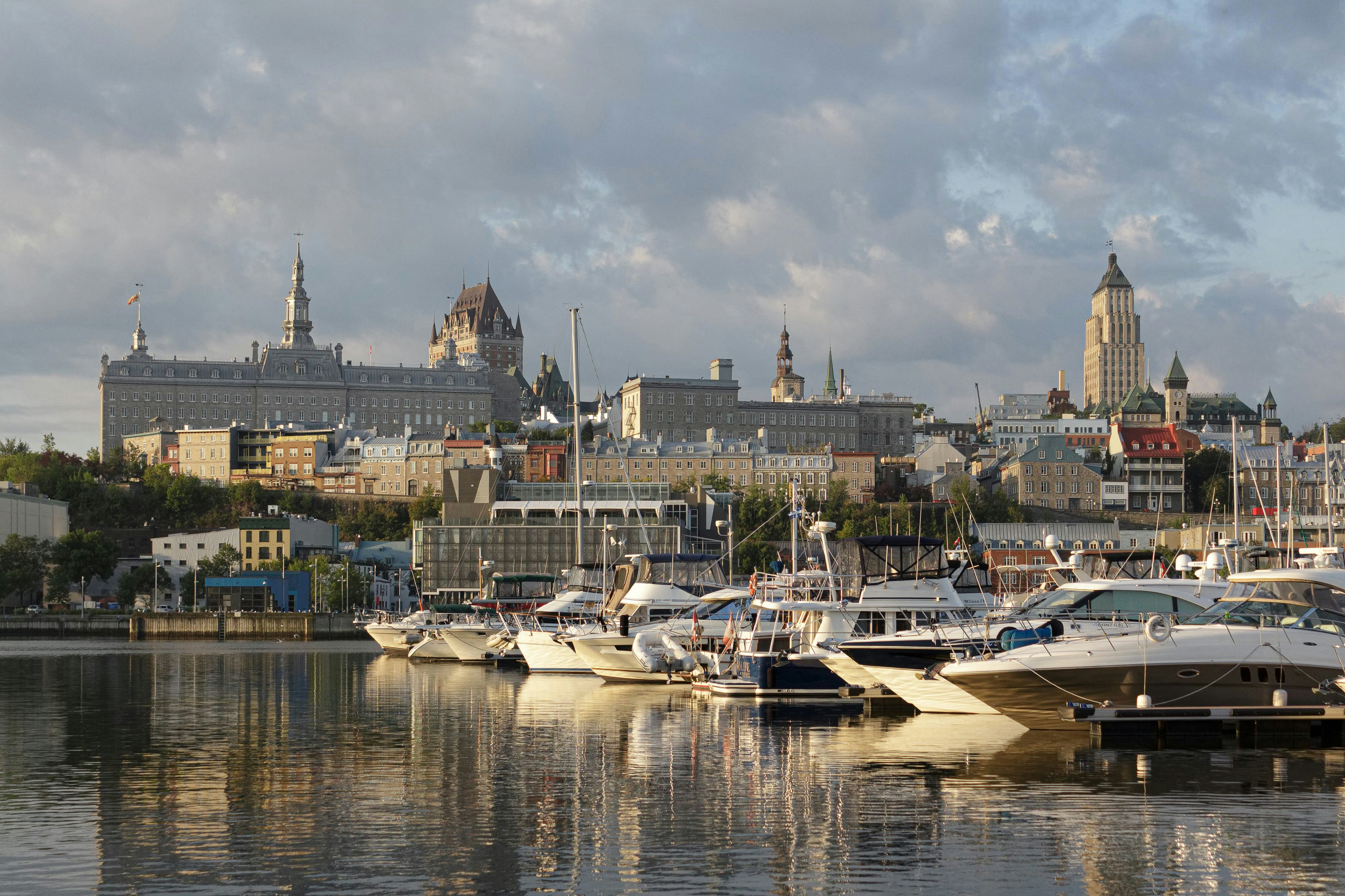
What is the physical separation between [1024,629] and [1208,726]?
23.1 feet

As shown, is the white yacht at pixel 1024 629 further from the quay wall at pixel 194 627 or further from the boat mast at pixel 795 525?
the quay wall at pixel 194 627

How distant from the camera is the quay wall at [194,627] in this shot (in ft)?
413

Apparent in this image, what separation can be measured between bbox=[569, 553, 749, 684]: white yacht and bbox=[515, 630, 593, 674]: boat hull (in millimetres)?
782

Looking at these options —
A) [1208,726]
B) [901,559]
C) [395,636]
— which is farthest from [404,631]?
[1208,726]

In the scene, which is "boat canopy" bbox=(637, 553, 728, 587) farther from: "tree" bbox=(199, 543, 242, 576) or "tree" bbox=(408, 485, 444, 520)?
"tree" bbox=(408, 485, 444, 520)

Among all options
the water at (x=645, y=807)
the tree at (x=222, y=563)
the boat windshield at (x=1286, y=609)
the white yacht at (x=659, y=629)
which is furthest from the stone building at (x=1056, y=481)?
the boat windshield at (x=1286, y=609)

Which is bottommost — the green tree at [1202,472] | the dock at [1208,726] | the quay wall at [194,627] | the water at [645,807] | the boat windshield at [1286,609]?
the quay wall at [194,627]

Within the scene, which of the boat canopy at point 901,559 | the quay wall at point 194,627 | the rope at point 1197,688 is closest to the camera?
the rope at point 1197,688

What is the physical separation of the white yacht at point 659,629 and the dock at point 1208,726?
1857 centimetres

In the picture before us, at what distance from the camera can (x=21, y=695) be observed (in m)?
53.9

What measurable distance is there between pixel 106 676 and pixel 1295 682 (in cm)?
4924

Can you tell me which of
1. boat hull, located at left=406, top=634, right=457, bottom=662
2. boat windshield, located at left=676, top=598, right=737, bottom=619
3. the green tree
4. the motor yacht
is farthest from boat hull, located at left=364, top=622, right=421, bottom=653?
the green tree

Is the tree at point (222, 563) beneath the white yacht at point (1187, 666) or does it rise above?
above

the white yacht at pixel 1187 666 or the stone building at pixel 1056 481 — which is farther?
the stone building at pixel 1056 481
